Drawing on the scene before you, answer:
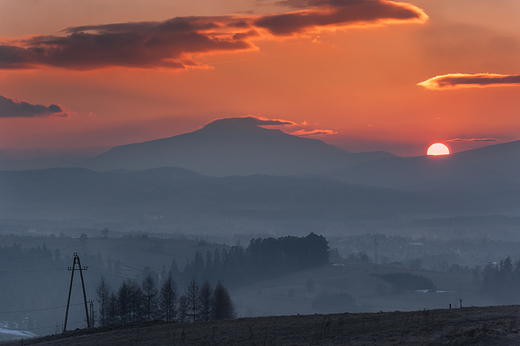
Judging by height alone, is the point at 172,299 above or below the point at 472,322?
below

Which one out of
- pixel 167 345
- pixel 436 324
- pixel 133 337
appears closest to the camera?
pixel 436 324

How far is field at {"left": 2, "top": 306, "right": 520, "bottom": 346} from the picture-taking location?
33.9 meters

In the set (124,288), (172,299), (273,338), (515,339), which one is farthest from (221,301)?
(515,339)

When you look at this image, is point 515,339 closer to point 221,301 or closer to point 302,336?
point 302,336

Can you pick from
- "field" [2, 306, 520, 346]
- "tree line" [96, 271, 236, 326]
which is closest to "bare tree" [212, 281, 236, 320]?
"tree line" [96, 271, 236, 326]

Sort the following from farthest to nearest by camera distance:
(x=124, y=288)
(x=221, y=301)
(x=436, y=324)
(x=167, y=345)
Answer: (x=221, y=301)
(x=124, y=288)
(x=167, y=345)
(x=436, y=324)

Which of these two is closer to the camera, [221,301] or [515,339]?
[515,339]

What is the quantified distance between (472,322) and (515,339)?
23.2 feet

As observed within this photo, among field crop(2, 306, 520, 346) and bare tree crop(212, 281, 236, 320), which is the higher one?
field crop(2, 306, 520, 346)

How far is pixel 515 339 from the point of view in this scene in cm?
3200

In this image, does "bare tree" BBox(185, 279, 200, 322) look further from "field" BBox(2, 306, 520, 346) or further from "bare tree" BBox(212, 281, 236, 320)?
"field" BBox(2, 306, 520, 346)

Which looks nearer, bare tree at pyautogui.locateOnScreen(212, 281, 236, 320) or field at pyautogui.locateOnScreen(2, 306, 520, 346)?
field at pyautogui.locateOnScreen(2, 306, 520, 346)

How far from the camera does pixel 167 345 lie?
4150 cm

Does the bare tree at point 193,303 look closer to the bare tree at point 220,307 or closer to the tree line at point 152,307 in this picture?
the tree line at point 152,307
